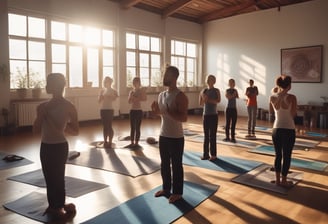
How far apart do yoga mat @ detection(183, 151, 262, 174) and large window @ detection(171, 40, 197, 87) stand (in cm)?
768

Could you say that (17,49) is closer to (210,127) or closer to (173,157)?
(210,127)

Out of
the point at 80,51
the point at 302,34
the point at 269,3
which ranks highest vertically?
the point at 269,3

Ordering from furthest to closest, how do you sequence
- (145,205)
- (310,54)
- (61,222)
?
1. (310,54)
2. (145,205)
3. (61,222)

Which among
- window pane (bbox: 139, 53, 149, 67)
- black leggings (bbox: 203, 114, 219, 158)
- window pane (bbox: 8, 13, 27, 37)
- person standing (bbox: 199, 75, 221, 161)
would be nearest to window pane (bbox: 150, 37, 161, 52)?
window pane (bbox: 139, 53, 149, 67)

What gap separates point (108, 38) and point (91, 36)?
26.6 inches

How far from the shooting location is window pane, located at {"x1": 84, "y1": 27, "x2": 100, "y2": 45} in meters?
9.45

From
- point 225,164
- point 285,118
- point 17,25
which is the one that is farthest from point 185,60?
point 285,118

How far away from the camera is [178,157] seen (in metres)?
3.15

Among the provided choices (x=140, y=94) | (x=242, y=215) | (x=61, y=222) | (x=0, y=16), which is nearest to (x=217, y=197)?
(x=242, y=215)

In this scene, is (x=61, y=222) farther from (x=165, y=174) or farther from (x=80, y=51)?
(x=80, y=51)

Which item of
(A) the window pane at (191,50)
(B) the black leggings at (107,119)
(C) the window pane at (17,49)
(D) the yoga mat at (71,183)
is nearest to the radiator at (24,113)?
(C) the window pane at (17,49)

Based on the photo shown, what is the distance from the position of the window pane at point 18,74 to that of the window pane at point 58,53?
0.86 m

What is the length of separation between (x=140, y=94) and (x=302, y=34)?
7.11 metres

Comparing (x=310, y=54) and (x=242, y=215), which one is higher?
(x=310, y=54)
